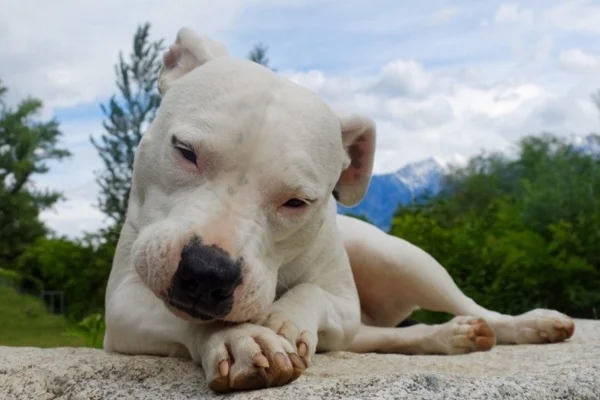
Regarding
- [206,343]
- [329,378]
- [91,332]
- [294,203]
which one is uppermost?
[294,203]

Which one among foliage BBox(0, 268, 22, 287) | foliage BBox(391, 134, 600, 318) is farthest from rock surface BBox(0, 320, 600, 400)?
foliage BBox(0, 268, 22, 287)

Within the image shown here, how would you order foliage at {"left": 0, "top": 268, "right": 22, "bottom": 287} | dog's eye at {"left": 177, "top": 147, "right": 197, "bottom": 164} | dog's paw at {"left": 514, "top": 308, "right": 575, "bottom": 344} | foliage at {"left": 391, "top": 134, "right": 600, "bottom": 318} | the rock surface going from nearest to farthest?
1. the rock surface
2. dog's eye at {"left": 177, "top": 147, "right": 197, "bottom": 164}
3. dog's paw at {"left": 514, "top": 308, "right": 575, "bottom": 344}
4. foliage at {"left": 391, "top": 134, "right": 600, "bottom": 318}
5. foliage at {"left": 0, "top": 268, "right": 22, "bottom": 287}

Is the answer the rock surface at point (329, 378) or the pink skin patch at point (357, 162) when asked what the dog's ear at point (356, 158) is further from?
the rock surface at point (329, 378)

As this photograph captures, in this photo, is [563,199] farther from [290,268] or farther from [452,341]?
[290,268]

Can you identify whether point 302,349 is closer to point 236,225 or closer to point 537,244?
point 236,225

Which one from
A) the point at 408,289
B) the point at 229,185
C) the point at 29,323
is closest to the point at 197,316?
the point at 229,185

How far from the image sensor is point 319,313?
3.19 metres

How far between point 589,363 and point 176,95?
1962mm

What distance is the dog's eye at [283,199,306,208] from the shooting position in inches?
114

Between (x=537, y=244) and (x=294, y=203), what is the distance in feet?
14.7

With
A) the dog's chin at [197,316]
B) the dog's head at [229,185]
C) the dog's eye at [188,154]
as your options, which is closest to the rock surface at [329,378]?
the dog's chin at [197,316]

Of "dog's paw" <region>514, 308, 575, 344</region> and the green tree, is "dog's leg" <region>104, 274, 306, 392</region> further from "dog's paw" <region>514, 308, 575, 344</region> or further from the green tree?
the green tree

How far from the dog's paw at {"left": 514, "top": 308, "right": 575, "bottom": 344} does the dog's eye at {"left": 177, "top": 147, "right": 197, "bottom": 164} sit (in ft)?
8.52

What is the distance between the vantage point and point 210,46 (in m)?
3.60
